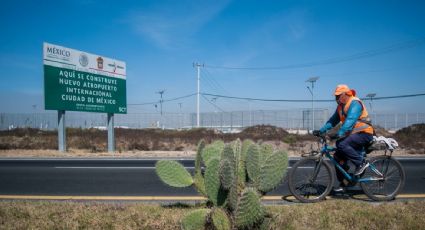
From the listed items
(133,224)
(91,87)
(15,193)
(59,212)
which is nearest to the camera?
(133,224)

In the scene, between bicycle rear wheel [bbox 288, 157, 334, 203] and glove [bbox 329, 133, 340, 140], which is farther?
glove [bbox 329, 133, 340, 140]

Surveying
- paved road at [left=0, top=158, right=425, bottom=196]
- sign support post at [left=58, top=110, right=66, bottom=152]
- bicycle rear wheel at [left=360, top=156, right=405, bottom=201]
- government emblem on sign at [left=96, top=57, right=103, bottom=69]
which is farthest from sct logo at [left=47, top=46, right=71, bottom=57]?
bicycle rear wheel at [left=360, top=156, right=405, bottom=201]

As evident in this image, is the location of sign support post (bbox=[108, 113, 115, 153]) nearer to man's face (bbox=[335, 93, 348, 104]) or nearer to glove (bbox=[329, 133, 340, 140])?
glove (bbox=[329, 133, 340, 140])

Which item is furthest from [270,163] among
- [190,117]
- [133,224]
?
[190,117]

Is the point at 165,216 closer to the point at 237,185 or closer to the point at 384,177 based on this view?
the point at 237,185

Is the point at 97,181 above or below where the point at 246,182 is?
below

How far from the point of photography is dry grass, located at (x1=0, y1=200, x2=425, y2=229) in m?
2.85

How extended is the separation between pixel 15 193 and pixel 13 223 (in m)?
2.58

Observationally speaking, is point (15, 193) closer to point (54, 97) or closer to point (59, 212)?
point (59, 212)

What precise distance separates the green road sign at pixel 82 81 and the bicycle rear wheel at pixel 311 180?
10875 mm

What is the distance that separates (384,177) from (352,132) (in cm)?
86

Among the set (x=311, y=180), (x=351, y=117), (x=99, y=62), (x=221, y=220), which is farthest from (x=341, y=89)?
(x=99, y=62)

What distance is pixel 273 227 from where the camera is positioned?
2.72 m

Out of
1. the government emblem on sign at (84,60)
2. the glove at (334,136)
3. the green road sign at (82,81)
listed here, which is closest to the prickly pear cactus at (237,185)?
the glove at (334,136)
